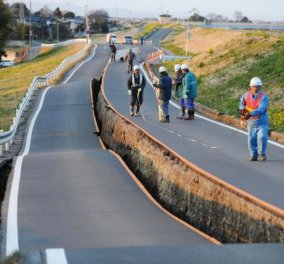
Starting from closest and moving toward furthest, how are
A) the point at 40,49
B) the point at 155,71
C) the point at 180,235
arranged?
the point at 180,235, the point at 155,71, the point at 40,49

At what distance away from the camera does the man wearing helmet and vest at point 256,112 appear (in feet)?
41.5

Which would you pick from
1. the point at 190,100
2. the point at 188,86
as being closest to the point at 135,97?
the point at 190,100

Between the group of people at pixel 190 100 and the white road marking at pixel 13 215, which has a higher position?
the group of people at pixel 190 100

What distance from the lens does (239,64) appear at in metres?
33.9

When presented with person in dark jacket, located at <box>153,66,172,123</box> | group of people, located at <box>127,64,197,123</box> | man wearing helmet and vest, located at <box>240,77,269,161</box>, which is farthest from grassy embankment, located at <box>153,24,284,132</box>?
man wearing helmet and vest, located at <box>240,77,269,161</box>

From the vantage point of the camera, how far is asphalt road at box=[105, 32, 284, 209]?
11.1 metres

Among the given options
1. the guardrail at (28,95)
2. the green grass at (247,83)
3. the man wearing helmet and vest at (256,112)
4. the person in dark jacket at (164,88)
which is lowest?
the guardrail at (28,95)

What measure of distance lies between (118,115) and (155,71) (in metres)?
21.7

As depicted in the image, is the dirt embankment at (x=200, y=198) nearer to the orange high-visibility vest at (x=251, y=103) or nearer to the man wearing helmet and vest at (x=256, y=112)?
the man wearing helmet and vest at (x=256, y=112)

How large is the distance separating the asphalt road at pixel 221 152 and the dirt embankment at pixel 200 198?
38cm

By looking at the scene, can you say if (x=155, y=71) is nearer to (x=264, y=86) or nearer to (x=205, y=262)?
(x=264, y=86)

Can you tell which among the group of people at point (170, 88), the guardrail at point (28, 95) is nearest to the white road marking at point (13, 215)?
the guardrail at point (28, 95)

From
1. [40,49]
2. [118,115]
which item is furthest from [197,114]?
[40,49]

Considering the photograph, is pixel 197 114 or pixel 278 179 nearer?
pixel 278 179
